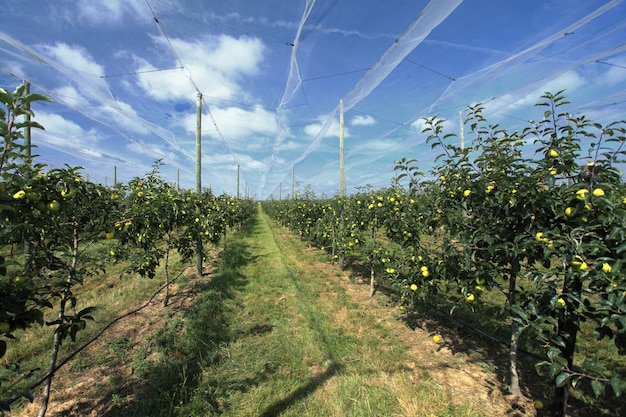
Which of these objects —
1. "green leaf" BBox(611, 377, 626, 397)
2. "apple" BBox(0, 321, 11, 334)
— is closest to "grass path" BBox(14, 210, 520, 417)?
"green leaf" BBox(611, 377, 626, 397)

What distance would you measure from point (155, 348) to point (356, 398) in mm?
2760

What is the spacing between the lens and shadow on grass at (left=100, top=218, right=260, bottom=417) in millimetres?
2609

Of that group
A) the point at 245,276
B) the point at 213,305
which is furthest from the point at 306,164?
the point at 213,305

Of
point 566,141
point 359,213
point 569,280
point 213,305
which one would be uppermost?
point 566,141

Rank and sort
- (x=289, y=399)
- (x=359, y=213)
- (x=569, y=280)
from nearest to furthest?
(x=569, y=280) → (x=289, y=399) → (x=359, y=213)

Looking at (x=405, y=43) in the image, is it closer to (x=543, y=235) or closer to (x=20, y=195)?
(x=543, y=235)

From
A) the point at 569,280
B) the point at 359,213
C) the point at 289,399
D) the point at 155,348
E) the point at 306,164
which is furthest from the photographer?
the point at 306,164

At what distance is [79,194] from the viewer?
7.14 ft

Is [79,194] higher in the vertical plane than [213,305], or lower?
higher

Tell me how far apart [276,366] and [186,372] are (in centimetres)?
107

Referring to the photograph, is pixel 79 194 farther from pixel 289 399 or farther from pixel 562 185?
pixel 562 185

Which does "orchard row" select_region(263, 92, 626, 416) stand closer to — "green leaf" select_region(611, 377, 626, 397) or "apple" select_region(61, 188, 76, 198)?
"green leaf" select_region(611, 377, 626, 397)

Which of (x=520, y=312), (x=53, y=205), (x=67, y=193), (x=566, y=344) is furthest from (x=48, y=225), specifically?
(x=566, y=344)

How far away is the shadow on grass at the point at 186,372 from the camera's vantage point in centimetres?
261
